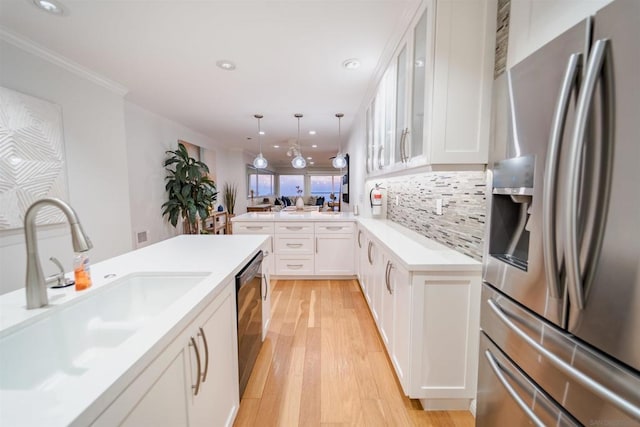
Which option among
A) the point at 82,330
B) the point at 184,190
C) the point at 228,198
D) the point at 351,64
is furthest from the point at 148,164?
the point at 82,330

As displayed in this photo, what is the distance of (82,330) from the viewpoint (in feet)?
3.43

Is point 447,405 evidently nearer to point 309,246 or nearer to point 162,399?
point 162,399

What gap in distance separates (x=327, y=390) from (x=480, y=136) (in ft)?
5.95

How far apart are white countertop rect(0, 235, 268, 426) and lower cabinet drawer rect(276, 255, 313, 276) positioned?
6.28ft

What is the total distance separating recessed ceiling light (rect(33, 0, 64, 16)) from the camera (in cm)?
169

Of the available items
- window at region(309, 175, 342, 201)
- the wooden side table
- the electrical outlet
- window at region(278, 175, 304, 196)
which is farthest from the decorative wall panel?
window at region(309, 175, 342, 201)

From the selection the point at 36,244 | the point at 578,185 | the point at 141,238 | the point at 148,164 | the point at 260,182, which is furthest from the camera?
the point at 260,182

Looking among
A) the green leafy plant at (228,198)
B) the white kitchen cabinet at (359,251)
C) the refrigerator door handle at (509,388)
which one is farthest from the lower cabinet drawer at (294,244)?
the green leafy plant at (228,198)

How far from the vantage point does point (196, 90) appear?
3135mm

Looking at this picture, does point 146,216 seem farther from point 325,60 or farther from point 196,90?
point 325,60

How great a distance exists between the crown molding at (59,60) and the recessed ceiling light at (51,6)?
1.88ft

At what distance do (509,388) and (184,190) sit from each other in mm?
4546

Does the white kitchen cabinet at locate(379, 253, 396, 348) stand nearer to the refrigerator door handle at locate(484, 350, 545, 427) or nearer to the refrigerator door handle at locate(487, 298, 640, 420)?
the refrigerator door handle at locate(484, 350, 545, 427)

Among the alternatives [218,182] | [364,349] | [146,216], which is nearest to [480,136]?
[364,349]
